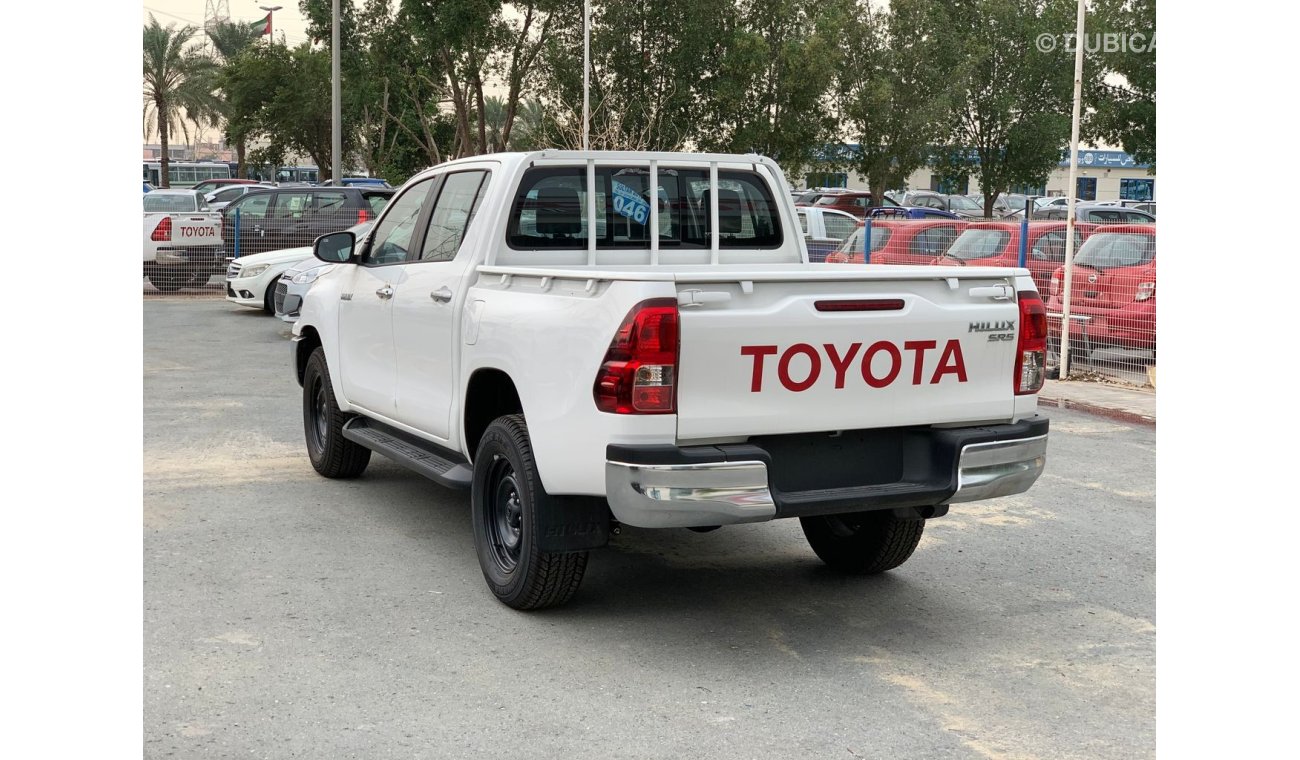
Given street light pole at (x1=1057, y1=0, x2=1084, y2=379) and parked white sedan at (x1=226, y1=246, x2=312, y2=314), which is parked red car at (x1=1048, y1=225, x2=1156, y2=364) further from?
parked white sedan at (x1=226, y1=246, x2=312, y2=314)

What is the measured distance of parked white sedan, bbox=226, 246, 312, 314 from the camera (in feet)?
62.6

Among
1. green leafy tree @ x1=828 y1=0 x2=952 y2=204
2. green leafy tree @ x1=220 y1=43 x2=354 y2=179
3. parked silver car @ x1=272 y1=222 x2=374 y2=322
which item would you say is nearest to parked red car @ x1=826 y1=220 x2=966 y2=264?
parked silver car @ x1=272 y1=222 x2=374 y2=322

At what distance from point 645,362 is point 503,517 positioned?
1354 millimetres

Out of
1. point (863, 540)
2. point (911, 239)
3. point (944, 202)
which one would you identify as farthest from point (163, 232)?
point (944, 202)

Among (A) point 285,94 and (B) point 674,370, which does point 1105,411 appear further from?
(A) point 285,94

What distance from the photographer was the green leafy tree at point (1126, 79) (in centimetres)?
3475

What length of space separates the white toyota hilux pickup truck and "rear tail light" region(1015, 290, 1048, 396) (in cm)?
1

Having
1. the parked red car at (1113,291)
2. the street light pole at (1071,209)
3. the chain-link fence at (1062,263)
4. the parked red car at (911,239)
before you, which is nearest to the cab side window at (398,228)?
the chain-link fence at (1062,263)

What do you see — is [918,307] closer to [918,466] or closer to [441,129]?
[918,466]

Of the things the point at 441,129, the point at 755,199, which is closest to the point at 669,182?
the point at 755,199

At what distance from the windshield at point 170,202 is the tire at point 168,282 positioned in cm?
251

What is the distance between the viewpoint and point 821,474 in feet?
17.1

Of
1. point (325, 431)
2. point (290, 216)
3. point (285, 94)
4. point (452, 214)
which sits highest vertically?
point (285, 94)

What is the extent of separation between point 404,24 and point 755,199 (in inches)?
1171
